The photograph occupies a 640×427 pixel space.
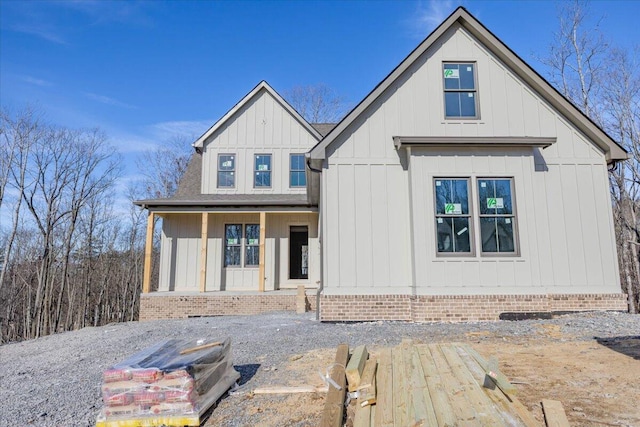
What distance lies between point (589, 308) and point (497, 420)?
7.00m

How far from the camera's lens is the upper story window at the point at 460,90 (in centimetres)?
869

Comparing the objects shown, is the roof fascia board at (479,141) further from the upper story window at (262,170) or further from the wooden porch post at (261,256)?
the upper story window at (262,170)

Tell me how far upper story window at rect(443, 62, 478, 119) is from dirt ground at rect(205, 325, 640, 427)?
5.30m

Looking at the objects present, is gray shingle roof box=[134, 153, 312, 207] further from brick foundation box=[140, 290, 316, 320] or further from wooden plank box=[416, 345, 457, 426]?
wooden plank box=[416, 345, 457, 426]

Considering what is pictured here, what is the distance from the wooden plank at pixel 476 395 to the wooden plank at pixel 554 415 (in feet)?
1.32

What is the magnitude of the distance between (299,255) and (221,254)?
300 centimetres

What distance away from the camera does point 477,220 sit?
7766mm

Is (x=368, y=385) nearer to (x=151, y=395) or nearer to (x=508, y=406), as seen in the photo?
(x=508, y=406)

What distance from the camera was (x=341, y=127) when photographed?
8.30m

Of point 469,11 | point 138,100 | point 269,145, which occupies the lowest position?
point 269,145

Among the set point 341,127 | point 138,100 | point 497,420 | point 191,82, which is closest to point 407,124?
point 341,127

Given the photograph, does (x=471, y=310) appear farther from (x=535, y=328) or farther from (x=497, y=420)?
(x=497, y=420)

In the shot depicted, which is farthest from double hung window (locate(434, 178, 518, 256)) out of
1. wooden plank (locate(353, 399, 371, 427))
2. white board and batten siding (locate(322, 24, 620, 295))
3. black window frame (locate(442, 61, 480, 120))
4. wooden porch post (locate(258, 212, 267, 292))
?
wooden porch post (locate(258, 212, 267, 292))

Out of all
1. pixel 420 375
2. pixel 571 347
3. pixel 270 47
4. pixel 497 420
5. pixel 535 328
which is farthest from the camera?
pixel 270 47
